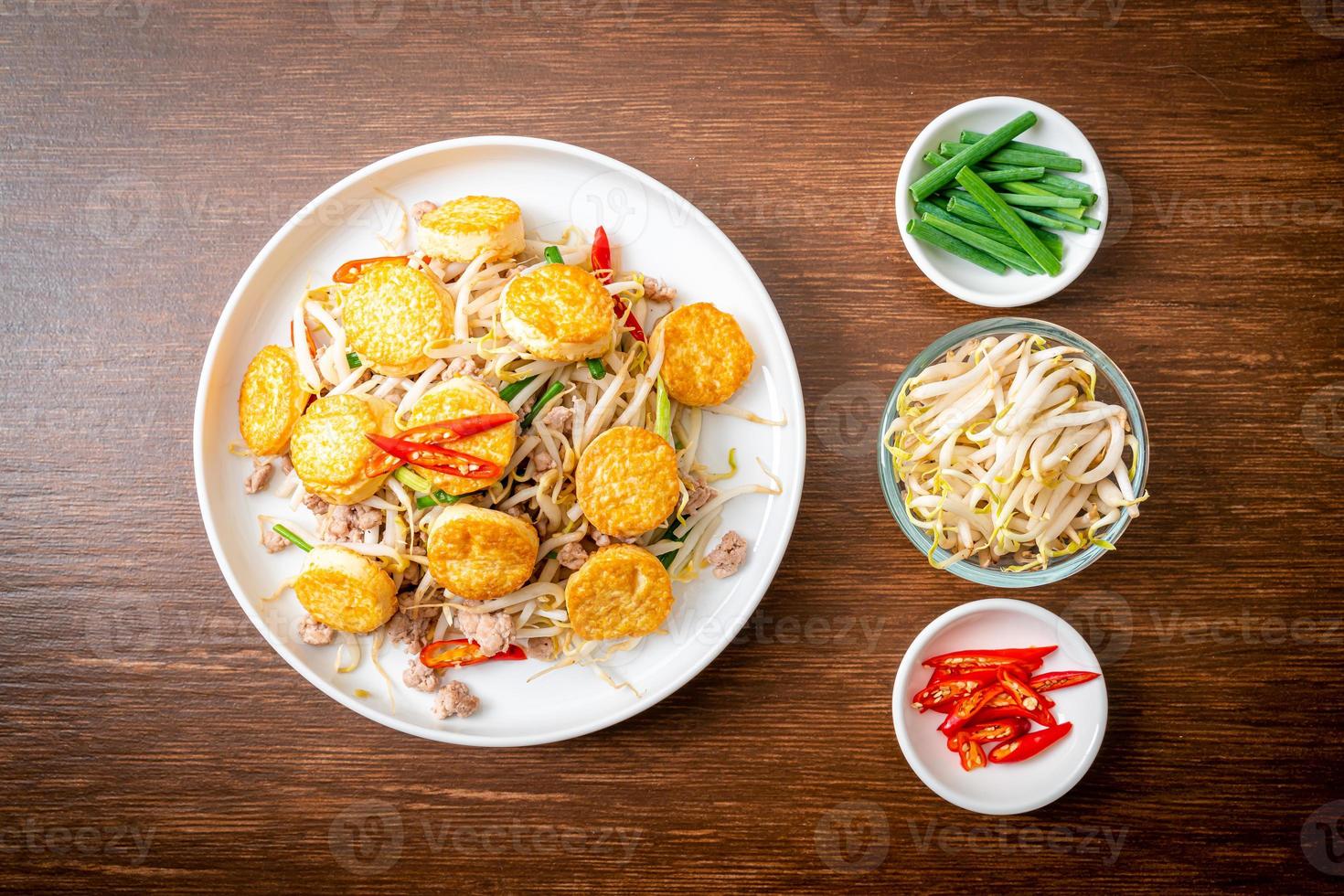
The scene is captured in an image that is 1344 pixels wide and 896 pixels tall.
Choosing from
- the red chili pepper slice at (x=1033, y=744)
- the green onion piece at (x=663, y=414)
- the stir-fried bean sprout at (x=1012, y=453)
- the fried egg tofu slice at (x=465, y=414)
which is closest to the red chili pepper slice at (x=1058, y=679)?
the red chili pepper slice at (x=1033, y=744)

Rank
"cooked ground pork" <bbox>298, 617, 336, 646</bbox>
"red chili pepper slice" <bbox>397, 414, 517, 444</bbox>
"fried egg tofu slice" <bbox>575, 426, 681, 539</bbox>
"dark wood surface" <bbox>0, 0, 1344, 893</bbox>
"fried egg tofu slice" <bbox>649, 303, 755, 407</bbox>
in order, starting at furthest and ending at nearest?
1. "dark wood surface" <bbox>0, 0, 1344, 893</bbox>
2. "cooked ground pork" <bbox>298, 617, 336, 646</bbox>
3. "fried egg tofu slice" <bbox>649, 303, 755, 407</bbox>
4. "fried egg tofu slice" <bbox>575, 426, 681, 539</bbox>
5. "red chili pepper slice" <bbox>397, 414, 517, 444</bbox>

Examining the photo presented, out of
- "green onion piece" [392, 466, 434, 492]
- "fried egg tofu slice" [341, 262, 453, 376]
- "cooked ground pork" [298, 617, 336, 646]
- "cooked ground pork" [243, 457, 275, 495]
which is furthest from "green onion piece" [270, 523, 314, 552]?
"fried egg tofu slice" [341, 262, 453, 376]

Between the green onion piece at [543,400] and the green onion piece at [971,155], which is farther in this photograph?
the green onion piece at [971,155]

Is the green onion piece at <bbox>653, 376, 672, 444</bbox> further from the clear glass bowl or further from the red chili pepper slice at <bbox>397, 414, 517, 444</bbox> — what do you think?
the clear glass bowl

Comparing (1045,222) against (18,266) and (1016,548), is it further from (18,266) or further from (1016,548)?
(18,266)

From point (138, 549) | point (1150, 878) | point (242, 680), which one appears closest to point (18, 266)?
point (138, 549)

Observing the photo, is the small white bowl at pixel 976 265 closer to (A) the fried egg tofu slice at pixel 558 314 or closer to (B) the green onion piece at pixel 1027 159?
(B) the green onion piece at pixel 1027 159
